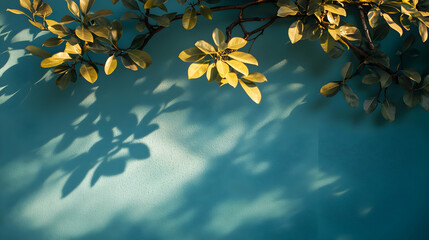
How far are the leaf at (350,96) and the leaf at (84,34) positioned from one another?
1.24 meters

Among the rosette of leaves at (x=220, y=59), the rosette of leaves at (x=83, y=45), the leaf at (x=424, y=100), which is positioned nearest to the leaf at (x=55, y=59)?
the rosette of leaves at (x=83, y=45)

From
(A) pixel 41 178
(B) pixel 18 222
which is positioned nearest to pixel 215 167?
(A) pixel 41 178

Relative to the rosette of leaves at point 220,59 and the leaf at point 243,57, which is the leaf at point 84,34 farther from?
the leaf at point 243,57

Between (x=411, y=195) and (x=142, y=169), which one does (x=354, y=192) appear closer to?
(x=411, y=195)

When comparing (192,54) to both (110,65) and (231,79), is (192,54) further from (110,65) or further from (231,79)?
(110,65)

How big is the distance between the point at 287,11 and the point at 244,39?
0.22 metres

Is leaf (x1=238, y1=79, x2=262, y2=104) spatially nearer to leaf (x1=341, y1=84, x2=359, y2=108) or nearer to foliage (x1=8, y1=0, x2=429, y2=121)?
foliage (x1=8, y1=0, x2=429, y2=121)

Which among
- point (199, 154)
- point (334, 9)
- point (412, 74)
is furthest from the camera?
point (199, 154)

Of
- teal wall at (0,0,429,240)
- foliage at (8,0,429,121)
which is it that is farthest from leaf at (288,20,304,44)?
teal wall at (0,0,429,240)

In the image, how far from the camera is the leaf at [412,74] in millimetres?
1729

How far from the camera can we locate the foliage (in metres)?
1.55

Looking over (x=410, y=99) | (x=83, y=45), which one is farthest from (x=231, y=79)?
(x=410, y=99)

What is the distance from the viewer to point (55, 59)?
1613 millimetres

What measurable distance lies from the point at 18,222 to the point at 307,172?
5.13 feet
